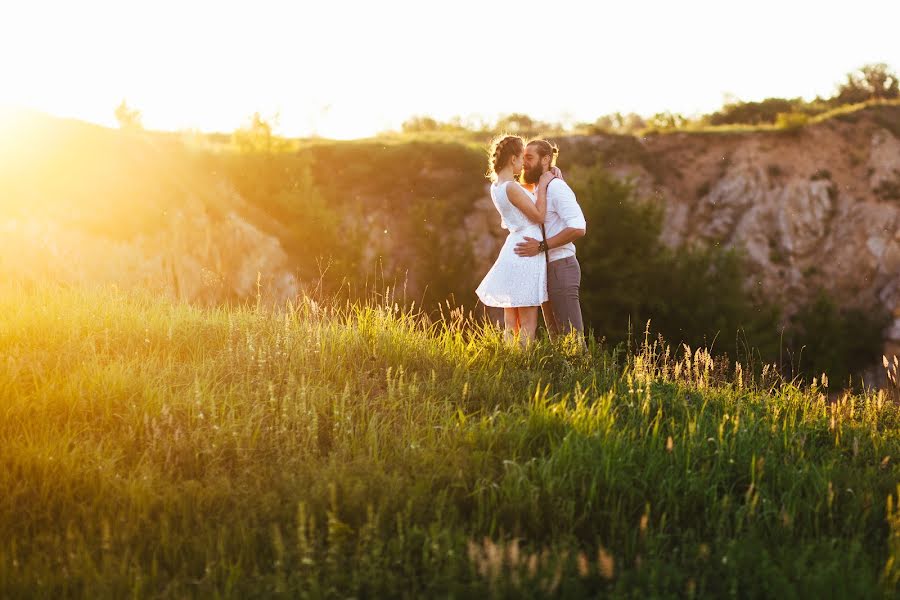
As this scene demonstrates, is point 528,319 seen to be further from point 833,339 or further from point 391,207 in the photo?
point 833,339

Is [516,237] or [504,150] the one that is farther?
[516,237]

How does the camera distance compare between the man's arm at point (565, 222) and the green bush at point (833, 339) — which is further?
the green bush at point (833, 339)

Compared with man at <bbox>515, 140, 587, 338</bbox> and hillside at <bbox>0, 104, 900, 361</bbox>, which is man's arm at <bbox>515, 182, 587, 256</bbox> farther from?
hillside at <bbox>0, 104, 900, 361</bbox>

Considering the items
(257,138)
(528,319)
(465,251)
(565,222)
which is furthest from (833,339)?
(528,319)

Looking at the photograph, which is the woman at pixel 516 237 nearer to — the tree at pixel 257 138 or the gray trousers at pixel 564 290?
the gray trousers at pixel 564 290

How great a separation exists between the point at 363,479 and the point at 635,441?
1559 millimetres

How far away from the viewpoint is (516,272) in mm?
7715

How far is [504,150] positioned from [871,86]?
43770 millimetres

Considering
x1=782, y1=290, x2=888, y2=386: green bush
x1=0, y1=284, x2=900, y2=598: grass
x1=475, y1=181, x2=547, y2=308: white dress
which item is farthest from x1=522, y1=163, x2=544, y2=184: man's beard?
x1=782, y1=290, x2=888, y2=386: green bush

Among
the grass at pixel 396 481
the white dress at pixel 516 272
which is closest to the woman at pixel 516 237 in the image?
the white dress at pixel 516 272

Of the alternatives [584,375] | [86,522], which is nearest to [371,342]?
[584,375]

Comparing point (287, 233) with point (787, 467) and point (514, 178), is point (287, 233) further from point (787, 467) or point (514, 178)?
point (787, 467)

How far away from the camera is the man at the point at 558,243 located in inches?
299

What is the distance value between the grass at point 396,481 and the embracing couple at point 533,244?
1.62 metres
